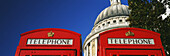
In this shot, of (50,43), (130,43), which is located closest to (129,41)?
(130,43)

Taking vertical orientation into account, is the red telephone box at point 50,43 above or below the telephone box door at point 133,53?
above

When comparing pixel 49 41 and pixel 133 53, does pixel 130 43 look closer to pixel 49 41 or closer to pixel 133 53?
pixel 133 53

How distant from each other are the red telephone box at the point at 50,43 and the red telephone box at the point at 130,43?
101 cm

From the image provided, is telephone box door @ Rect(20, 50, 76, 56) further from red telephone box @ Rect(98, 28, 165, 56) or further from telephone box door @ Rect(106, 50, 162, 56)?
telephone box door @ Rect(106, 50, 162, 56)

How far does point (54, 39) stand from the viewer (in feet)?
19.4

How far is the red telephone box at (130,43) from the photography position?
5527 mm

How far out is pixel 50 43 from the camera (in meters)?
5.80

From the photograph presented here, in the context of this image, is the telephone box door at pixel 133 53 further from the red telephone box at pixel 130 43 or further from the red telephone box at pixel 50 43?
the red telephone box at pixel 50 43

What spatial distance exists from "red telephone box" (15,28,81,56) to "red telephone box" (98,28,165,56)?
3.33ft

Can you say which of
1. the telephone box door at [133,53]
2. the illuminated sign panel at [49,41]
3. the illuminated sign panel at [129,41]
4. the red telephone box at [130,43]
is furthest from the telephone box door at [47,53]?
the illuminated sign panel at [129,41]

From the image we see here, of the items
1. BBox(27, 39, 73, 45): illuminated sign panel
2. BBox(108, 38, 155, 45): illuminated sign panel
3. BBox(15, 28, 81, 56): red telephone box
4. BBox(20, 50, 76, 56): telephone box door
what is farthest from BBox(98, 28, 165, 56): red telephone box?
BBox(27, 39, 73, 45): illuminated sign panel

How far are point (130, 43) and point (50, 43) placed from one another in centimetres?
297

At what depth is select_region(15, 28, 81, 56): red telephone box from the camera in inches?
220

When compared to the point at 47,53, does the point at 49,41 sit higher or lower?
higher
